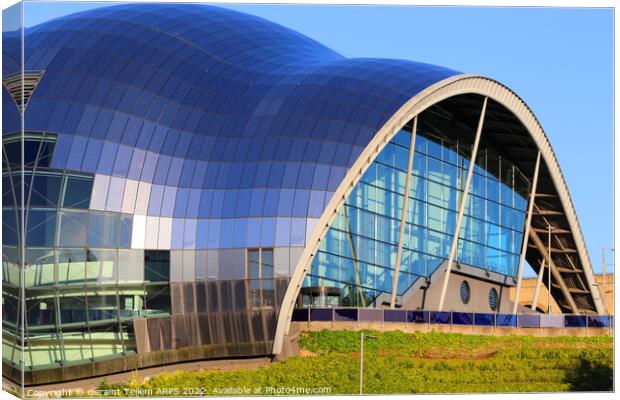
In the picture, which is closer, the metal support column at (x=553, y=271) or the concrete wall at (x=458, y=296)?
the concrete wall at (x=458, y=296)

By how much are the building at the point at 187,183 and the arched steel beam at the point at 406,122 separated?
0.36ft

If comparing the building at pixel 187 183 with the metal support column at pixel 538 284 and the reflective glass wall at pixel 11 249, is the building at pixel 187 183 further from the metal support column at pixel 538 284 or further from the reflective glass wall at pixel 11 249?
the metal support column at pixel 538 284

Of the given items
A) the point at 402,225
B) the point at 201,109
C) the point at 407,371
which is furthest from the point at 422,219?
the point at 407,371

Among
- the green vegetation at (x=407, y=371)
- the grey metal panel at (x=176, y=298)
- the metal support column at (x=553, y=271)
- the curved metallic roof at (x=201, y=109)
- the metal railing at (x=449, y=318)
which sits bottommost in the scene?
the green vegetation at (x=407, y=371)

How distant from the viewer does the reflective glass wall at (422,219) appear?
59156 mm

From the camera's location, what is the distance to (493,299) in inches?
2894

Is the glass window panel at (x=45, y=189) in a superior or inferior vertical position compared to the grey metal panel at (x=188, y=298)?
superior

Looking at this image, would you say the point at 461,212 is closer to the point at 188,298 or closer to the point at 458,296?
the point at 458,296

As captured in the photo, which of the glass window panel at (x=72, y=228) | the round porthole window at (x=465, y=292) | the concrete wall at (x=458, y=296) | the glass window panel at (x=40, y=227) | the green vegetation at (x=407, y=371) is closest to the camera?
the green vegetation at (x=407, y=371)

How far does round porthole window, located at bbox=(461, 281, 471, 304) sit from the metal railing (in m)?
6.29

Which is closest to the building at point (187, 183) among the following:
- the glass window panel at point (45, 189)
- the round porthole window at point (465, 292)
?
the glass window panel at point (45, 189)

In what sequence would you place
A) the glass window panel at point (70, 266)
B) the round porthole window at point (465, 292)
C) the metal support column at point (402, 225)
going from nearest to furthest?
the glass window panel at point (70, 266) → the metal support column at point (402, 225) → the round porthole window at point (465, 292)

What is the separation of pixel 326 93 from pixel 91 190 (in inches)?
442

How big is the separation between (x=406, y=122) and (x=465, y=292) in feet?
50.2
